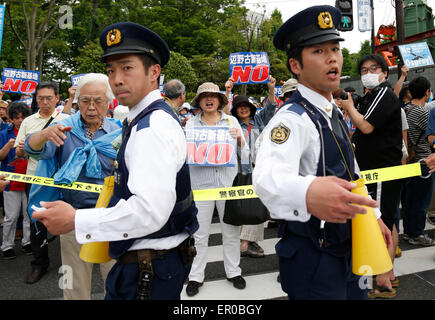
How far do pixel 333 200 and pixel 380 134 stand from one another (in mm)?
2626

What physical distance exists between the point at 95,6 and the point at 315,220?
36457 millimetres

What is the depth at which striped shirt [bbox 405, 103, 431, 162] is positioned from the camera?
487cm

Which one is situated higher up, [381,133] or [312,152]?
[381,133]

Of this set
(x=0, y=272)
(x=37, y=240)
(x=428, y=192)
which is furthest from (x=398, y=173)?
(x=0, y=272)

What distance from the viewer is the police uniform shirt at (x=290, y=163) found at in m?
1.29

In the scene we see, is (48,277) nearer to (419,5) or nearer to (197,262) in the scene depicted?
(197,262)

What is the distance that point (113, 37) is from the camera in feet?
5.86

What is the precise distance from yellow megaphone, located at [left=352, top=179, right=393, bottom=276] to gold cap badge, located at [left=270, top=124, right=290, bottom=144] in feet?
1.38

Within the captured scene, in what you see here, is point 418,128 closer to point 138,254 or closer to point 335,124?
point 335,124

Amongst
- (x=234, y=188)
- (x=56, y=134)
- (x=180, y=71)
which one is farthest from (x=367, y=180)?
(x=180, y=71)

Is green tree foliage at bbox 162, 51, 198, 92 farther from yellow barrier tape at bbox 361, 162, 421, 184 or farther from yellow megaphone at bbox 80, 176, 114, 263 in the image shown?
yellow megaphone at bbox 80, 176, 114, 263

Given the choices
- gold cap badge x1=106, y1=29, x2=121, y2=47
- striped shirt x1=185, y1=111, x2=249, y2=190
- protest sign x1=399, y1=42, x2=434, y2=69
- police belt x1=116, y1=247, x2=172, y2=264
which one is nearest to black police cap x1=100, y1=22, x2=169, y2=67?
gold cap badge x1=106, y1=29, x2=121, y2=47

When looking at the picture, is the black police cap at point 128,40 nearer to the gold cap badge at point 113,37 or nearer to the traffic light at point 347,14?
the gold cap badge at point 113,37

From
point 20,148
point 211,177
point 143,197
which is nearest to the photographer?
point 143,197
